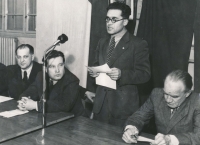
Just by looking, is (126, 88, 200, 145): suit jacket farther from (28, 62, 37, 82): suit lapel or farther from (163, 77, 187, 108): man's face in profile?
(28, 62, 37, 82): suit lapel

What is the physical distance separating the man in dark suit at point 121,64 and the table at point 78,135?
0.54m

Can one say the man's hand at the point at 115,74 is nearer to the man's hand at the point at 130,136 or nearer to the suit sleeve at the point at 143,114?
the suit sleeve at the point at 143,114

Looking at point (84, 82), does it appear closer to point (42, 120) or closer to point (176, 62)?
point (176, 62)

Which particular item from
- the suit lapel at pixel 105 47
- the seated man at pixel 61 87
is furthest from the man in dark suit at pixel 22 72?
the suit lapel at pixel 105 47

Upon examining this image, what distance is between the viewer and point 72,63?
4.26 m

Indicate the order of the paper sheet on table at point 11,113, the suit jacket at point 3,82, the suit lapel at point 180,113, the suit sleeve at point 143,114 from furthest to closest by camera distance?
the suit jacket at point 3,82 → the paper sheet on table at point 11,113 → the suit sleeve at point 143,114 → the suit lapel at point 180,113

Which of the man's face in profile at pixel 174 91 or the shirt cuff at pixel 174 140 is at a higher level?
the man's face in profile at pixel 174 91

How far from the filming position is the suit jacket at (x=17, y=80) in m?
3.22

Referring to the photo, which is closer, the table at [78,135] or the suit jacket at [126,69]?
the table at [78,135]

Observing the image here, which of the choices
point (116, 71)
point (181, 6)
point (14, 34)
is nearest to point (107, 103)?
point (116, 71)

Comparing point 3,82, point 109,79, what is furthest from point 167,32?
point 3,82

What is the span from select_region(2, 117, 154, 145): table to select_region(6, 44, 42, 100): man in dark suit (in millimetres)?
1378

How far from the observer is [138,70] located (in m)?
2.39

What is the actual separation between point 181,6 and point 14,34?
358 cm
